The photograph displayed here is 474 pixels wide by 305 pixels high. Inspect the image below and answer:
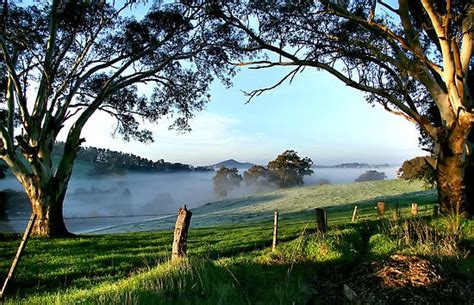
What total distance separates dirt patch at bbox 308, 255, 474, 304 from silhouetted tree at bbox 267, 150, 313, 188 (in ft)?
160

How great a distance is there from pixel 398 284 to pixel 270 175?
177ft

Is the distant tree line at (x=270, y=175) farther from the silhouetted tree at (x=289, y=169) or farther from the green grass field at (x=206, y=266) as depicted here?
the green grass field at (x=206, y=266)

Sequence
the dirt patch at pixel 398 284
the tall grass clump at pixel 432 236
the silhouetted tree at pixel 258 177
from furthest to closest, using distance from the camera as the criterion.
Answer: the silhouetted tree at pixel 258 177 → the tall grass clump at pixel 432 236 → the dirt patch at pixel 398 284

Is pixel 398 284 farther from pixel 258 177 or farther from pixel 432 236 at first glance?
pixel 258 177

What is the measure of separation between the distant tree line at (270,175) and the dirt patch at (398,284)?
48731mm

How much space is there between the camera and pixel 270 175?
59.8 meters

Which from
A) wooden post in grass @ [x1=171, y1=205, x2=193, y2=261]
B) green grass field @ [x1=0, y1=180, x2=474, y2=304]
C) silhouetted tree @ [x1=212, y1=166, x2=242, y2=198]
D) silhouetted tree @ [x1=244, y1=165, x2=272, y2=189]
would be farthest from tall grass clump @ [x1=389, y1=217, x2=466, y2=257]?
silhouetted tree @ [x1=212, y1=166, x2=242, y2=198]

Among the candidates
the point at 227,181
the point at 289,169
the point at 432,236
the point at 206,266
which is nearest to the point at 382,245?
the point at 432,236

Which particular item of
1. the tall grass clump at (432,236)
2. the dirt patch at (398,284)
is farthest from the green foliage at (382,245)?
the dirt patch at (398,284)

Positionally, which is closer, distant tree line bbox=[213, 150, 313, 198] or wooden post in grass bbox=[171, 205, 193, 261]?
wooden post in grass bbox=[171, 205, 193, 261]

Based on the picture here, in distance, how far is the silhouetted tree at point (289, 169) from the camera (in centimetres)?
5550

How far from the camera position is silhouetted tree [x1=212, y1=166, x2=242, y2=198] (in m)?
65.9

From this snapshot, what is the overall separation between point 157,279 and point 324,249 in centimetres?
369

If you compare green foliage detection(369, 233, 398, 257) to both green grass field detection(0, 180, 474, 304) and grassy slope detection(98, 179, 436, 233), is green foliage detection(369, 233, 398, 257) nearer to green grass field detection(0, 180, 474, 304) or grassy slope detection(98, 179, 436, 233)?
green grass field detection(0, 180, 474, 304)
